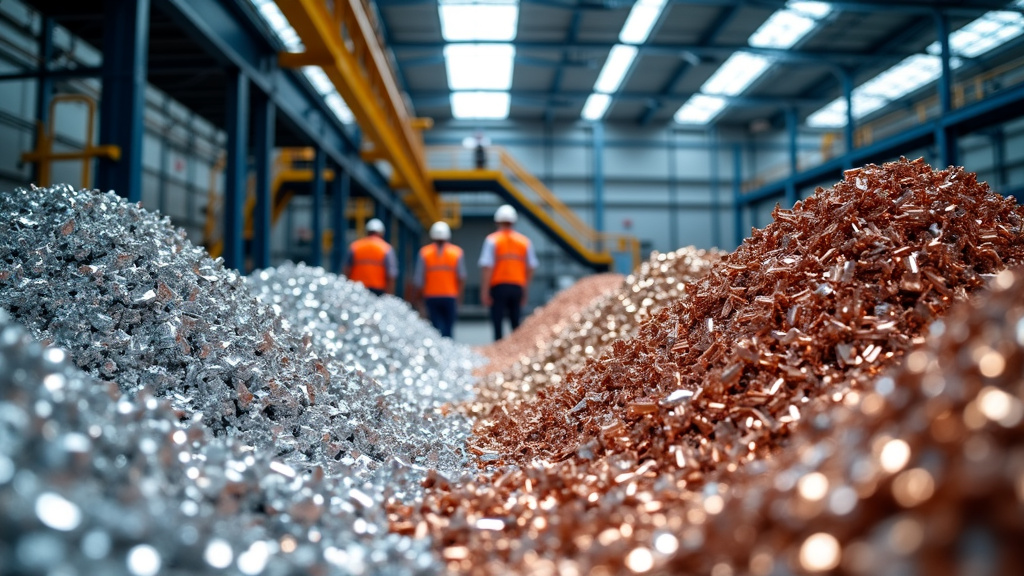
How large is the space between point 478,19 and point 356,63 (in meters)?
7.38

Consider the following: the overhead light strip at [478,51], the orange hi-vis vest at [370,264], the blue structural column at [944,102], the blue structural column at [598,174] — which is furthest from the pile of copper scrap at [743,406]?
the blue structural column at [598,174]

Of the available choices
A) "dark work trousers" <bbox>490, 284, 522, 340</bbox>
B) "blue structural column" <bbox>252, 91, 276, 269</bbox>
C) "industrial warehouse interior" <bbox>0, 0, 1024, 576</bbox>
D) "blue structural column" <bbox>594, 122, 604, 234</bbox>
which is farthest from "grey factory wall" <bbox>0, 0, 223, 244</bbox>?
"blue structural column" <bbox>594, 122, 604, 234</bbox>

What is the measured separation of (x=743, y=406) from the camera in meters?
2.04

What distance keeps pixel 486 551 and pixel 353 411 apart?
1.49 meters

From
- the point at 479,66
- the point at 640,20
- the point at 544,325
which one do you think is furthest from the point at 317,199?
the point at 640,20

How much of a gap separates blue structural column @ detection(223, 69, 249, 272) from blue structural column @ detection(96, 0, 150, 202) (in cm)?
175

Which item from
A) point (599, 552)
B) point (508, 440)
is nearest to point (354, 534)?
point (599, 552)

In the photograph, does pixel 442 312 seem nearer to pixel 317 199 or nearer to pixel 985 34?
pixel 317 199

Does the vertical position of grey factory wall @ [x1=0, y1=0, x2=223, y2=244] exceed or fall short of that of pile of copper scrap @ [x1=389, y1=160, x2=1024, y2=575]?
it exceeds it

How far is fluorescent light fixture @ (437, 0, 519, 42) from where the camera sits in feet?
43.0

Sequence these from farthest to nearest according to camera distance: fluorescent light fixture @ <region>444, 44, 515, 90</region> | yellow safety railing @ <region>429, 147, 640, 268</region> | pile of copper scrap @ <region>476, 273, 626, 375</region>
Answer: yellow safety railing @ <region>429, 147, 640, 268</region>, fluorescent light fixture @ <region>444, 44, 515, 90</region>, pile of copper scrap @ <region>476, 273, 626, 375</region>

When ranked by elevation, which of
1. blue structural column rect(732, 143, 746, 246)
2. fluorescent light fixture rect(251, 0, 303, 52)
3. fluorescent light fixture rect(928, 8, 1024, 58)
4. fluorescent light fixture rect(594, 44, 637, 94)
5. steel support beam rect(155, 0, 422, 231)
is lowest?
steel support beam rect(155, 0, 422, 231)

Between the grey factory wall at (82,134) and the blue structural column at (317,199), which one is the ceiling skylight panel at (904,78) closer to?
the blue structural column at (317,199)

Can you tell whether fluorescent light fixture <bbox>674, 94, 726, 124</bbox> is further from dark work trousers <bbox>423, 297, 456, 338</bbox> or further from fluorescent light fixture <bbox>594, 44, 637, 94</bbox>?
dark work trousers <bbox>423, 297, 456, 338</bbox>
